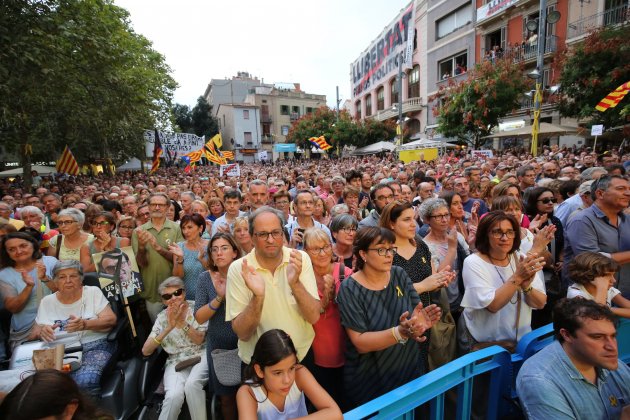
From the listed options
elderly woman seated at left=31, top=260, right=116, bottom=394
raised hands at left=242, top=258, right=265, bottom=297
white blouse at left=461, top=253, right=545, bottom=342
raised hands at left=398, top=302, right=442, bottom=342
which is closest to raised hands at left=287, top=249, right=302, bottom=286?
raised hands at left=242, top=258, right=265, bottom=297

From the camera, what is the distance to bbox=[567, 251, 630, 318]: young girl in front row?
2328 mm

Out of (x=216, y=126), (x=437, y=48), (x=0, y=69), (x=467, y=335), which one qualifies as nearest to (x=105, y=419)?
(x=467, y=335)

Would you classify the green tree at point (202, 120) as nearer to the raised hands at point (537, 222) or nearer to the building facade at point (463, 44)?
the building facade at point (463, 44)

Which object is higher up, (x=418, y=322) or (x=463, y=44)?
(x=463, y=44)

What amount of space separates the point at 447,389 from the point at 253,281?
49.9 inches

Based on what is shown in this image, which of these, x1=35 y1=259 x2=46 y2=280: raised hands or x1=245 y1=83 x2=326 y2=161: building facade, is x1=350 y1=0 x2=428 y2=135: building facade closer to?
x1=245 y1=83 x2=326 y2=161: building facade

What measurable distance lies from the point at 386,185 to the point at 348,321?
2.74m

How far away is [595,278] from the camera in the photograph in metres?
2.35

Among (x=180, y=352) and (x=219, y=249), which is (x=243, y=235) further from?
(x=180, y=352)

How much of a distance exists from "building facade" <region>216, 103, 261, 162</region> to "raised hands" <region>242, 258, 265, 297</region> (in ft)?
172

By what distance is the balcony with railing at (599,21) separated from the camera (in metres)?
15.5

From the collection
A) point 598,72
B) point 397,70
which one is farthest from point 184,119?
point 598,72

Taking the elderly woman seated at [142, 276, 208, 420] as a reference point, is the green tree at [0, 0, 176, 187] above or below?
above

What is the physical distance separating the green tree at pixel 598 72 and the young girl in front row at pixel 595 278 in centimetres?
1383
